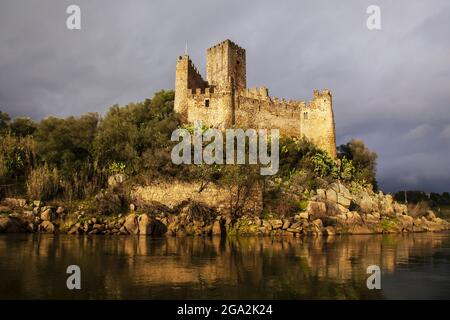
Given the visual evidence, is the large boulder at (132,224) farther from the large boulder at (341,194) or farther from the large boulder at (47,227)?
the large boulder at (341,194)

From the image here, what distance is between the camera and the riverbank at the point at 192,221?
96.1ft

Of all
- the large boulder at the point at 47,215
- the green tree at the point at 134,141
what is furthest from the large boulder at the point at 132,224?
the large boulder at the point at 47,215

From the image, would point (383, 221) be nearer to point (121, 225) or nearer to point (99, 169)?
point (121, 225)

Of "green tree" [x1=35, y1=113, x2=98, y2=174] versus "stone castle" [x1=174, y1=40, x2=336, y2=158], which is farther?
"stone castle" [x1=174, y1=40, x2=336, y2=158]

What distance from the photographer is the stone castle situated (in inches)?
1660

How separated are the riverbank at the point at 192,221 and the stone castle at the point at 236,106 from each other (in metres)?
11.4

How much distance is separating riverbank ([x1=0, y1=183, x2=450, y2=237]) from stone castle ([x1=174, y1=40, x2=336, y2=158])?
11376 millimetres

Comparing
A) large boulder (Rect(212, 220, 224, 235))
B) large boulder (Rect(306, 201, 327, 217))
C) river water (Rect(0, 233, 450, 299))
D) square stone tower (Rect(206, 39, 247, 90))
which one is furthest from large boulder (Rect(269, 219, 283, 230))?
square stone tower (Rect(206, 39, 247, 90))

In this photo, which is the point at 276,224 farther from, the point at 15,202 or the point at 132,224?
the point at 15,202

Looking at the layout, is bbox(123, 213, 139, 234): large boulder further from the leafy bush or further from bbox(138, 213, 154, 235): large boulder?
the leafy bush

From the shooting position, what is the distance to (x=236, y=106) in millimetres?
42906

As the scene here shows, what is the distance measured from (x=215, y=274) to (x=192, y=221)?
727 inches

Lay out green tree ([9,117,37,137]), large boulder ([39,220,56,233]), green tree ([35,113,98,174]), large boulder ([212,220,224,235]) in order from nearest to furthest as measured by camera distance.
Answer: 1. large boulder ([39,220,56,233])
2. large boulder ([212,220,224,235])
3. green tree ([35,113,98,174])
4. green tree ([9,117,37,137])

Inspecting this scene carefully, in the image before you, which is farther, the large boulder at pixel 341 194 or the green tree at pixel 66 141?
the large boulder at pixel 341 194
